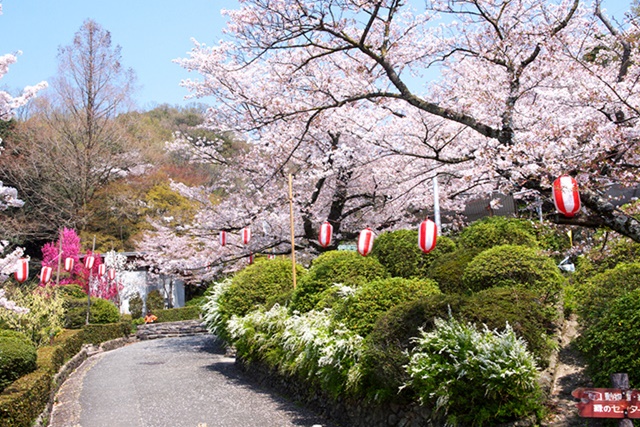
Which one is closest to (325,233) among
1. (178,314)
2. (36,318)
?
(36,318)

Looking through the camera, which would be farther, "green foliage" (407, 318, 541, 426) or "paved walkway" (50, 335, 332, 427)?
"paved walkway" (50, 335, 332, 427)

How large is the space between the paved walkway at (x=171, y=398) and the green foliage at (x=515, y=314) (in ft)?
8.99

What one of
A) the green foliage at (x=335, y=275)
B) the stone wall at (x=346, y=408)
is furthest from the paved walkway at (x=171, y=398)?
the green foliage at (x=335, y=275)

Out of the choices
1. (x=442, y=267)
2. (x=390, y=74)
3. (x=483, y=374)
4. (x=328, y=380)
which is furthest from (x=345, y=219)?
(x=483, y=374)

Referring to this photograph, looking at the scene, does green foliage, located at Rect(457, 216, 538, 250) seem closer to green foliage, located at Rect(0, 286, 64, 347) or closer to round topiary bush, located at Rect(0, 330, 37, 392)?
round topiary bush, located at Rect(0, 330, 37, 392)

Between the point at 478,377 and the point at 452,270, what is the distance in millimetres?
3211

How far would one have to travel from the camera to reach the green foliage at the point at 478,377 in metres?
4.94

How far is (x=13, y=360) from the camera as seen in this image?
839 cm

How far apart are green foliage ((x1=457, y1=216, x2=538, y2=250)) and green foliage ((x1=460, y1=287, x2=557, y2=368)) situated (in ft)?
7.99

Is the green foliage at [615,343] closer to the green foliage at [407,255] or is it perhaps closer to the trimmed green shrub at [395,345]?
the trimmed green shrub at [395,345]

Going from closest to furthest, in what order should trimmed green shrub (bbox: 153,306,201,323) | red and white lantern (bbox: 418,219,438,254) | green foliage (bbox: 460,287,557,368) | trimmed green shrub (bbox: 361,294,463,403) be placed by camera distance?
green foliage (bbox: 460,287,557,368) → trimmed green shrub (bbox: 361,294,463,403) → red and white lantern (bbox: 418,219,438,254) → trimmed green shrub (bbox: 153,306,201,323)

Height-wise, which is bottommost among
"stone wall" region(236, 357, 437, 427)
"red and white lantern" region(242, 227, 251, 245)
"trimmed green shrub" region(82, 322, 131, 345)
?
"stone wall" region(236, 357, 437, 427)

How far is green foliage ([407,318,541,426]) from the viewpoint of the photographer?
16.2 ft

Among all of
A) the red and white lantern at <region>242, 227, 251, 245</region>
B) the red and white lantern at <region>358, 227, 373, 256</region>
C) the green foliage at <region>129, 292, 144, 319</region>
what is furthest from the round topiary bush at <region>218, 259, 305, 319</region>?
the green foliage at <region>129, 292, 144, 319</region>
